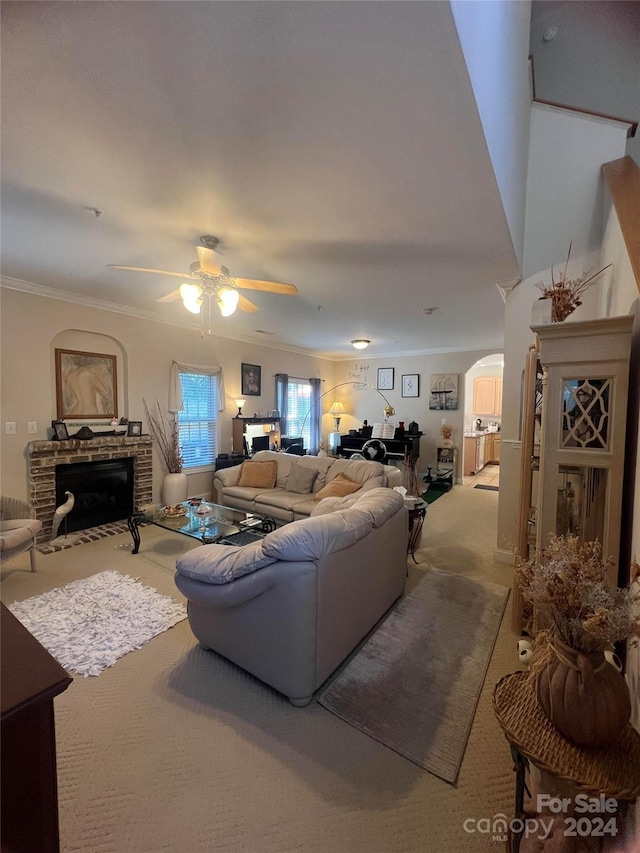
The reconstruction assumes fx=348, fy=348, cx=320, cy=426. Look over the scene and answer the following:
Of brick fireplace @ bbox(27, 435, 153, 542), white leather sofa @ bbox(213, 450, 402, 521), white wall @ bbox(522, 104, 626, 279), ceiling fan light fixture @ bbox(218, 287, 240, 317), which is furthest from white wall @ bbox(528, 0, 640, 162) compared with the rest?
brick fireplace @ bbox(27, 435, 153, 542)

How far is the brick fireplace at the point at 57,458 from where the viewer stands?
3672 mm

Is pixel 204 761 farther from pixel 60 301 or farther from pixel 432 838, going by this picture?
pixel 60 301

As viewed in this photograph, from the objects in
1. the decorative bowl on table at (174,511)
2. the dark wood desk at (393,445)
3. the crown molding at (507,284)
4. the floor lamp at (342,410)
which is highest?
the crown molding at (507,284)

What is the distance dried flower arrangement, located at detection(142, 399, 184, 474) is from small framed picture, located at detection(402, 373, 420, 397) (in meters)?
4.75

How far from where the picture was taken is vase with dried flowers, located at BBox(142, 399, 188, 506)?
4.77 metres

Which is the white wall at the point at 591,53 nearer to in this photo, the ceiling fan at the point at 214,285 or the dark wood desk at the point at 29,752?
the ceiling fan at the point at 214,285

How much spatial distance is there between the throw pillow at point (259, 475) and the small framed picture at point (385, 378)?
395 centimetres

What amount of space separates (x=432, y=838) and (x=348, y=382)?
24.9ft

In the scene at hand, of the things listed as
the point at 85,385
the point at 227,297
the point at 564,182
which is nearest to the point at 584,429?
the point at 227,297

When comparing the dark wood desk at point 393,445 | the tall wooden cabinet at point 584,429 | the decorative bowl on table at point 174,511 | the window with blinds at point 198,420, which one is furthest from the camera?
the dark wood desk at point 393,445

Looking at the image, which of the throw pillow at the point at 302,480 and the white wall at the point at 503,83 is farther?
the throw pillow at the point at 302,480

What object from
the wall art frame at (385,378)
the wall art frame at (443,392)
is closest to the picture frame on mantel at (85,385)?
the wall art frame at (385,378)

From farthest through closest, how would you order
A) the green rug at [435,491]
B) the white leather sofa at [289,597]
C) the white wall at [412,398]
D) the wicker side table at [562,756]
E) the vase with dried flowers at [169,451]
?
the white wall at [412,398] < the green rug at [435,491] < the vase with dried flowers at [169,451] < the white leather sofa at [289,597] < the wicker side table at [562,756]

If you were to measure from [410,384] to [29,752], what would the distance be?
7420 millimetres
